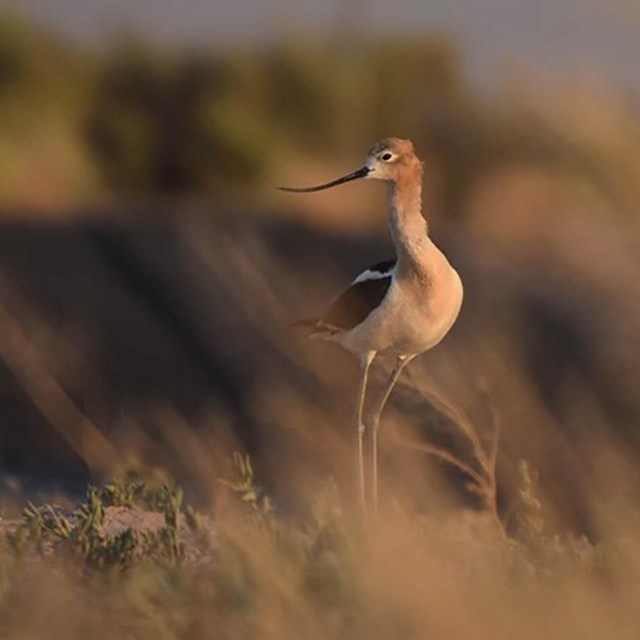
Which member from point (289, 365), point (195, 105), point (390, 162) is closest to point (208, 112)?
point (195, 105)

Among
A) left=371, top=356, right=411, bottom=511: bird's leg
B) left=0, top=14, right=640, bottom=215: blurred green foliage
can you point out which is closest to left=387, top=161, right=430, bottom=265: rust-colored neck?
left=371, top=356, right=411, bottom=511: bird's leg

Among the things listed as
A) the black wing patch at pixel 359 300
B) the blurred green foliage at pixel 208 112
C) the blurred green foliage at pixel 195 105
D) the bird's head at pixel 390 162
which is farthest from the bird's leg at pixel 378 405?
the blurred green foliage at pixel 195 105

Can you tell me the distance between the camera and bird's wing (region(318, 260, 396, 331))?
6695 mm

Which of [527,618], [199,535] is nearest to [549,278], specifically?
[199,535]

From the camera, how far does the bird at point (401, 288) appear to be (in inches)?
255

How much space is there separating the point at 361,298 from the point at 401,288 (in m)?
0.22

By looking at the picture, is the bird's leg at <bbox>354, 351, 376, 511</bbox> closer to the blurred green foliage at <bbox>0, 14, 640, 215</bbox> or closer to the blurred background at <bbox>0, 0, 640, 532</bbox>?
the blurred background at <bbox>0, 0, 640, 532</bbox>

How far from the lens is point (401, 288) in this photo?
6.55 meters

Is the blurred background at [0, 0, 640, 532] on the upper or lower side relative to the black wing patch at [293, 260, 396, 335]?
lower

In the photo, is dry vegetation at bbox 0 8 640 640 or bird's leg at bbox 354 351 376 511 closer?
dry vegetation at bbox 0 8 640 640

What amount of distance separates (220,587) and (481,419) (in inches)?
269

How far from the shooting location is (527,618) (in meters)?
4.12

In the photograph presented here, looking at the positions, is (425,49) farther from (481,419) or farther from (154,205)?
(481,419)

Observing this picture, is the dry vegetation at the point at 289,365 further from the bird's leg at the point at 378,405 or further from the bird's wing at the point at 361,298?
the bird's wing at the point at 361,298
